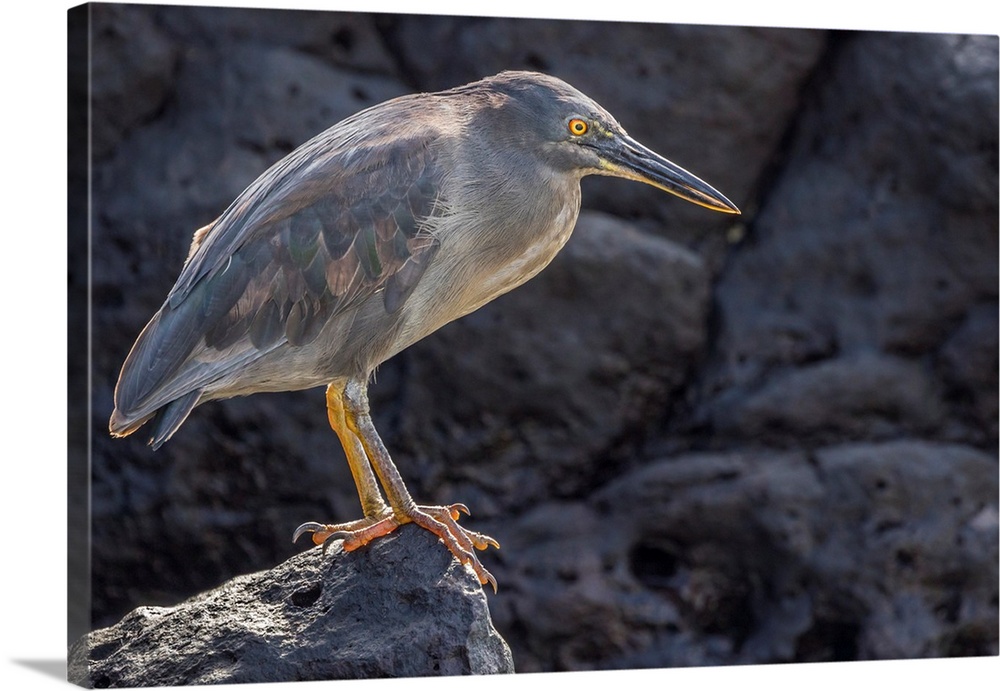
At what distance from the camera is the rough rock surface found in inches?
171

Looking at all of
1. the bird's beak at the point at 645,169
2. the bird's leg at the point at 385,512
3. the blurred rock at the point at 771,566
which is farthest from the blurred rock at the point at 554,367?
the bird's leg at the point at 385,512

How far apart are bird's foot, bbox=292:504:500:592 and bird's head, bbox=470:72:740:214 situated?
1196mm

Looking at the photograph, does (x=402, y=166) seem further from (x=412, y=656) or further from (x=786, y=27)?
(x=786, y=27)

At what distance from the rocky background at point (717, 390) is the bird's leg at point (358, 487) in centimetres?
197

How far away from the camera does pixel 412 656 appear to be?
4355 mm

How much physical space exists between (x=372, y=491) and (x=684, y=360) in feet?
9.06

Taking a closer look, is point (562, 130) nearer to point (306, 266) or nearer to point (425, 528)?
point (306, 266)

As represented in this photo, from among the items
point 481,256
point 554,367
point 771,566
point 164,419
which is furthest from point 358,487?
point 771,566

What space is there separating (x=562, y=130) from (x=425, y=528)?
4.47 ft

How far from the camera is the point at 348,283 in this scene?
4.54m

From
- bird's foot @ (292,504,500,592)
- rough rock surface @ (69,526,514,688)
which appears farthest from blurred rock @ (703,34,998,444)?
rough rock surface @ (69,526,514,688)

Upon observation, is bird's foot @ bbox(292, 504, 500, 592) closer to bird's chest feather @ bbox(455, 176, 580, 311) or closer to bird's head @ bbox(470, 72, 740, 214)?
bird's chest feather @ bbox(455, 176, 580, 311)

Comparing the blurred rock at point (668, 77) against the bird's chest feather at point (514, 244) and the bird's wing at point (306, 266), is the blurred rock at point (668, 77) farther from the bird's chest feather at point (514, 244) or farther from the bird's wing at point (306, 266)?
the bird's wing at point (306, 266)

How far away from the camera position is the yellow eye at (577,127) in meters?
4.74
